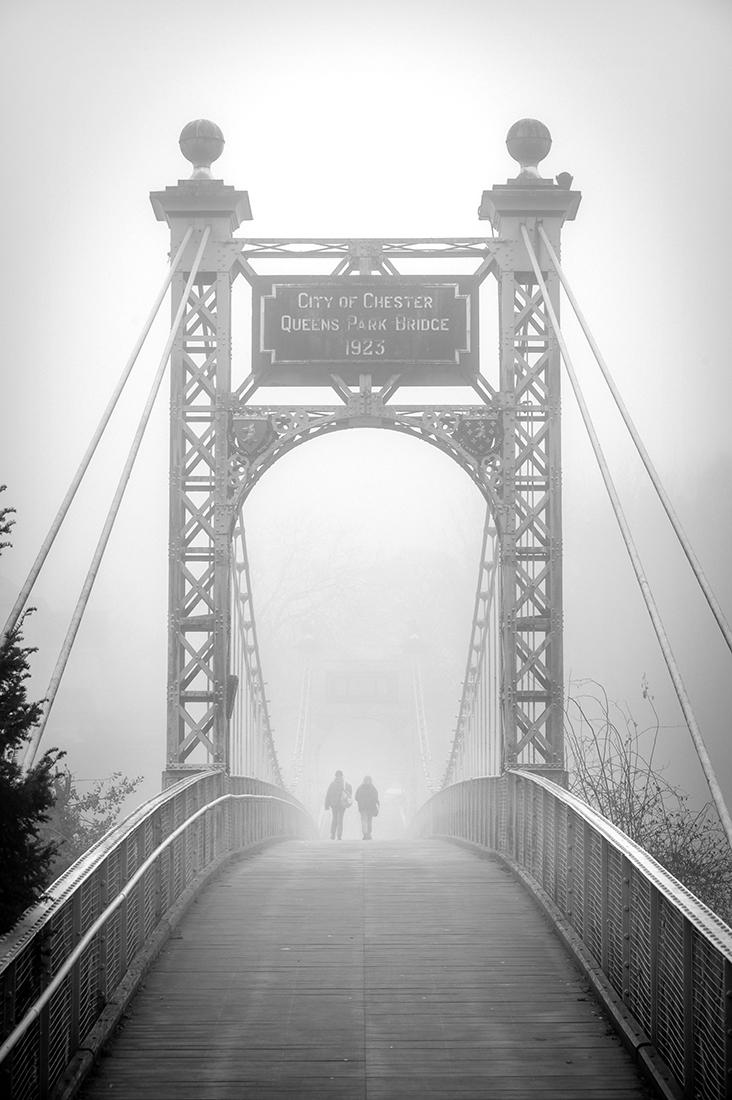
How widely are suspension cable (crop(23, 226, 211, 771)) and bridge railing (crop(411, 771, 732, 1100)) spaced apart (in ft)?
11.0

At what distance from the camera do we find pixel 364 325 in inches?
632

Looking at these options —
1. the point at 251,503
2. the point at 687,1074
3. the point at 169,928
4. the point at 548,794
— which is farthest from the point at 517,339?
the point at 251,503

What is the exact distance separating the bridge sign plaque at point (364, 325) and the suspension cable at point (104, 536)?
2.81ft

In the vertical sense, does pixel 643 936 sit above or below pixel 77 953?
above

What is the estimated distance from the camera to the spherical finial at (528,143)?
54.5 ft

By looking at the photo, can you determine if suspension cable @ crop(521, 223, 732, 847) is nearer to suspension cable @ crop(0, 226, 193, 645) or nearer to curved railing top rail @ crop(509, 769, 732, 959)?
curved railing top rail @ crop(509, 769, 732, 959)

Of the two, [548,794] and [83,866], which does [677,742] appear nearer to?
[548,794]

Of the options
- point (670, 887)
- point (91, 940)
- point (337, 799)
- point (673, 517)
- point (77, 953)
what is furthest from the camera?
point (337, 799)

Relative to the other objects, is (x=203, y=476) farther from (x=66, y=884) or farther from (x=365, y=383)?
(x=66, y=884)

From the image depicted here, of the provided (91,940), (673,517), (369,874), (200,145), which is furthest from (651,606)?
(200,145)

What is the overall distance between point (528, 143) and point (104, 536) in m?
7.54

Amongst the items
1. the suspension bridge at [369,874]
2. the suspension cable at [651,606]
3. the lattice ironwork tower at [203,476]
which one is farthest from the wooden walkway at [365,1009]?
the lattice ironwork tower at [203,476]

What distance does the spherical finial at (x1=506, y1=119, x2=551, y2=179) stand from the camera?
655 inches

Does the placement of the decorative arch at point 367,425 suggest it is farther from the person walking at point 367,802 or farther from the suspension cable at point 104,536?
the person walking at point 367,802
